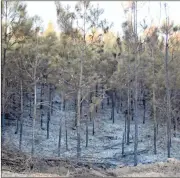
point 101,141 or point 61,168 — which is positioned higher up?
point 61,168

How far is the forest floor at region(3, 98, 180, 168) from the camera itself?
24797 millimetres

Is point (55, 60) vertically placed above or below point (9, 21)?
below

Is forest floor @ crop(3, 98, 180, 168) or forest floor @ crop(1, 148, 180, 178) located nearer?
forest floor @ crop(1, 148, 180, 178)

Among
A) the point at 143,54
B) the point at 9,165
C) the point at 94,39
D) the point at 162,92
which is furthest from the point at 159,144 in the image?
the point at 9,165

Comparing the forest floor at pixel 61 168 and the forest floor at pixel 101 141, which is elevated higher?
the forest floor at pixel 61 168

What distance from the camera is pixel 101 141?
29797mm

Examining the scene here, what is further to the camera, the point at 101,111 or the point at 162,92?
the point at 101,111

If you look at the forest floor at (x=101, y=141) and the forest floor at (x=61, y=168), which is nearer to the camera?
the forest floor at (x=61, y=168)

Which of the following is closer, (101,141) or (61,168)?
(61,168)

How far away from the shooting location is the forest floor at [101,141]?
976 inches

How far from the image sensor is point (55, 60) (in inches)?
1001

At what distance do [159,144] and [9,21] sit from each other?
15.3m

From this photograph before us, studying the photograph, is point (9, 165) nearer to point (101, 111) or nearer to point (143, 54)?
point (143, 54)

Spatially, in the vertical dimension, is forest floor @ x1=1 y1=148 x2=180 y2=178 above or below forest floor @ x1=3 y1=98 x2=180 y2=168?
above
